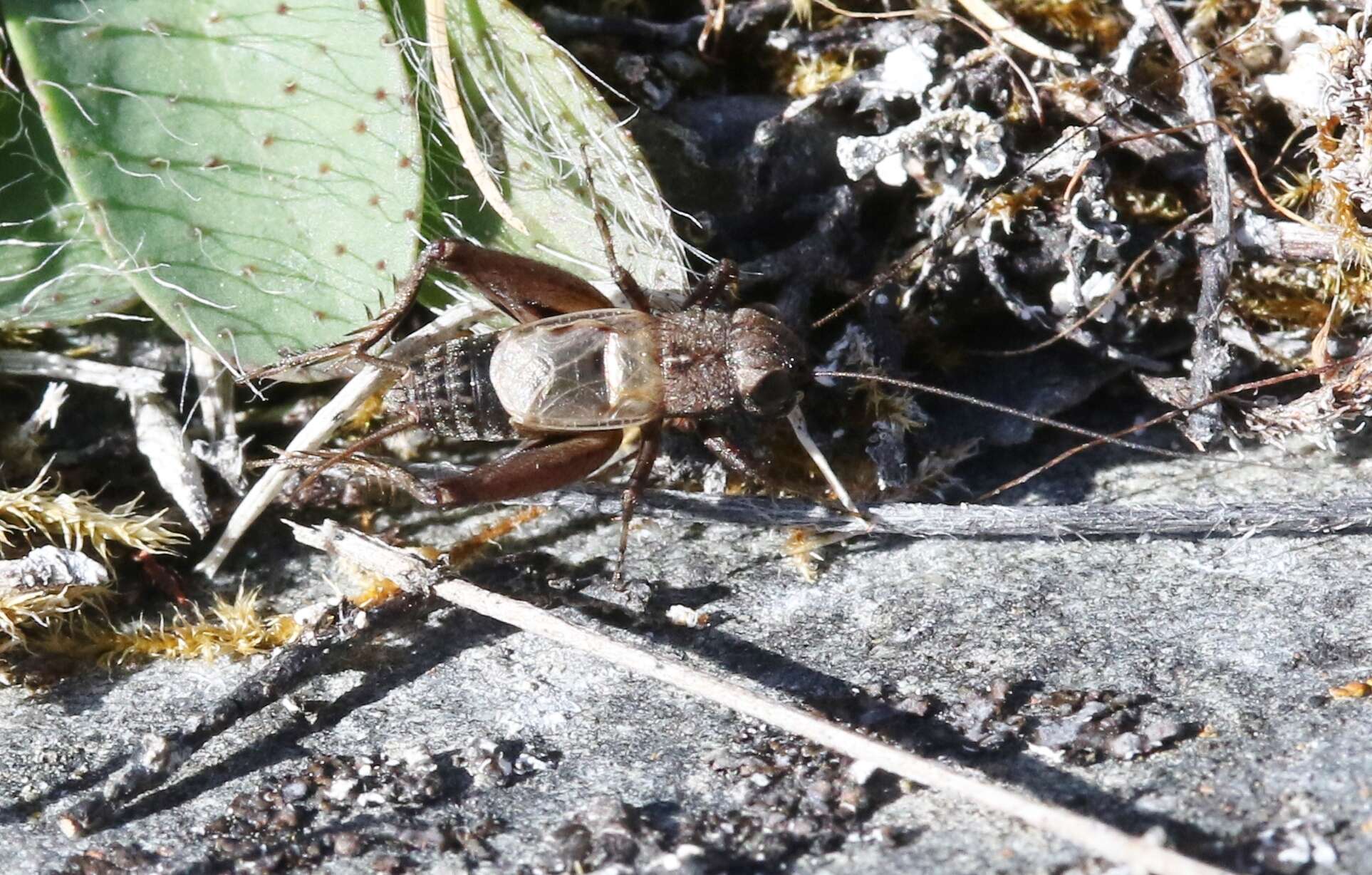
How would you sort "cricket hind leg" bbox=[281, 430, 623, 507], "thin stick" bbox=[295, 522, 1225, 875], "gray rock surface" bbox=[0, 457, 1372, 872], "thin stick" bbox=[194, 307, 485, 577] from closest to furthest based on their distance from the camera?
"thin stick" bbox=[295, 522, 1225, 875] → "gray rock surface" bbox=[0, 457, 1372, 872] → "cricket hind leg" bbox=[281, 430, 623, 507] → "thin stick" bbox=[194, 307, 485, 577]

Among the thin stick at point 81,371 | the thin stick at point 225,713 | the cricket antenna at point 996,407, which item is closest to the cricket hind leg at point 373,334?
the thin stick at point 81,371

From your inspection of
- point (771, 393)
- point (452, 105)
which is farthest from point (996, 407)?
point (452, 105)

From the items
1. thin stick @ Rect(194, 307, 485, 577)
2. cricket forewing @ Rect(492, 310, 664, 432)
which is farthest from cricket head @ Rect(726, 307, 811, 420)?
thin stick @ Rect(194, 307, 485, 577)

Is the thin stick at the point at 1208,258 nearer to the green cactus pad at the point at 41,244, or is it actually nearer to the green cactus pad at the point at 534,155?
the green cactus pad at the point at 534,155

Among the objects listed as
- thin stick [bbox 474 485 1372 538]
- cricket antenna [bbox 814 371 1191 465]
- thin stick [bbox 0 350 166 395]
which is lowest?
thin stick [bbox 474 485 1372 538]

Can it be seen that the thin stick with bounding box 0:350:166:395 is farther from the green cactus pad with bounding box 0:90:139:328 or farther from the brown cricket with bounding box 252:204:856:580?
the brown cricket with bounding box 252:204:856:580
